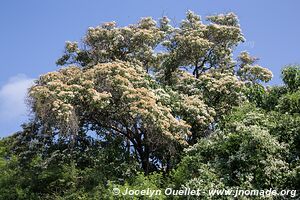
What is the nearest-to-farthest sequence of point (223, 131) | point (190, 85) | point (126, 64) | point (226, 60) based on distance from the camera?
point (223, 131)
point (126, 64)
point (190, 85)
point (226, 60)

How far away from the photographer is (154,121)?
16.5 metres

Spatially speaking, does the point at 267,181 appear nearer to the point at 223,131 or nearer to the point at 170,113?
the point at 223,131

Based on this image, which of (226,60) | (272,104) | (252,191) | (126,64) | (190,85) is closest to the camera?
(252,191)

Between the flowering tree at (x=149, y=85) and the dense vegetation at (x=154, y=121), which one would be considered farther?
the flowering tree at (x=149, y=85)

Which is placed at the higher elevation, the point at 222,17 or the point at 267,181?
the point at 222,17

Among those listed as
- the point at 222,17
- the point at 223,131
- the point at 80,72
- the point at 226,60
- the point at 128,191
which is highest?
the point at 222,17

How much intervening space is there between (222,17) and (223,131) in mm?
8557

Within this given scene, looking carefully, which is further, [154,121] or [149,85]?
[149,85]

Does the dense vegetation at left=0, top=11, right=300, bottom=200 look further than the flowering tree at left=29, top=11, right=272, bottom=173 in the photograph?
No

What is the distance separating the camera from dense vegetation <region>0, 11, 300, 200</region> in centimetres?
1418

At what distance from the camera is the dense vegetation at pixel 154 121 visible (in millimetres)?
14180

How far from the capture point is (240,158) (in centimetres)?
1391

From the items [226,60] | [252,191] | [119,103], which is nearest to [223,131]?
[252,191]

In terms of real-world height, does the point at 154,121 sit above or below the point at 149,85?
below
